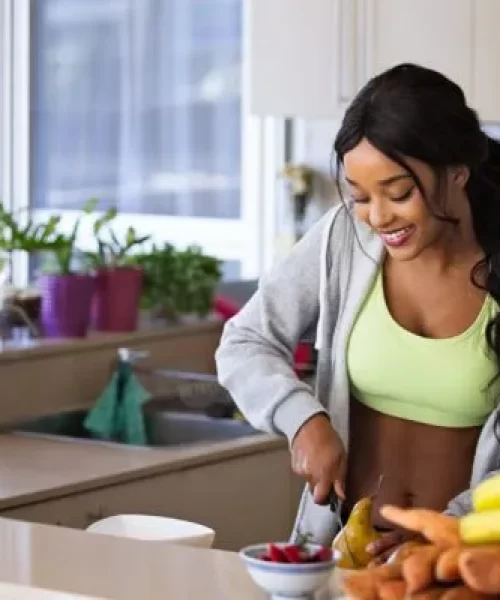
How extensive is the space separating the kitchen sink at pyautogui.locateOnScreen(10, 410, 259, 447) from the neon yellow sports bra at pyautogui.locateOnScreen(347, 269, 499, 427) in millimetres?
1450

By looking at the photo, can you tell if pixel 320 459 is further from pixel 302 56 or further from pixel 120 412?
pixel 302 56

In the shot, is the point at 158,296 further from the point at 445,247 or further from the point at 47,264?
the point at 445,247

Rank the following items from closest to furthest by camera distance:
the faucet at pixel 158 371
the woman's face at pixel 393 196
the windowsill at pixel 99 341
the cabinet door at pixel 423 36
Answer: the woman's face at pixel 393 196 → the windowsill at pixel 99 341 → the faucet at pixel 158 371 → the cabinet door at pixel 423 36

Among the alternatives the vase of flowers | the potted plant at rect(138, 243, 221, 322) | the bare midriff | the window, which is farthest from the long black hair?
the window

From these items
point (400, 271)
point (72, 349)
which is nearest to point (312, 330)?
point (400, 271)

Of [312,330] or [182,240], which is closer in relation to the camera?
[312,330]

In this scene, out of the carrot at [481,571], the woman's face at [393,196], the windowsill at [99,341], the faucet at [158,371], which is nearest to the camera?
the carrot at [481,571]

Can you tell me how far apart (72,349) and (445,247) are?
5.42 feet

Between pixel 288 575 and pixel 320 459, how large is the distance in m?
0.41

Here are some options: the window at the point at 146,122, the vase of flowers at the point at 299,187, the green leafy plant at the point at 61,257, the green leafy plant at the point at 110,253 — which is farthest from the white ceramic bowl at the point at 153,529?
the window at the point at 146,122

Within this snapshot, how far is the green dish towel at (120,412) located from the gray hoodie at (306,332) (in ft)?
4.38

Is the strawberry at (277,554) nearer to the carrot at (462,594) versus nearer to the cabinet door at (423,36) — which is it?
the carrot at (462,594)

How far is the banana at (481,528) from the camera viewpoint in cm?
176

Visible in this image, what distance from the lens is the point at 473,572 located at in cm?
172
